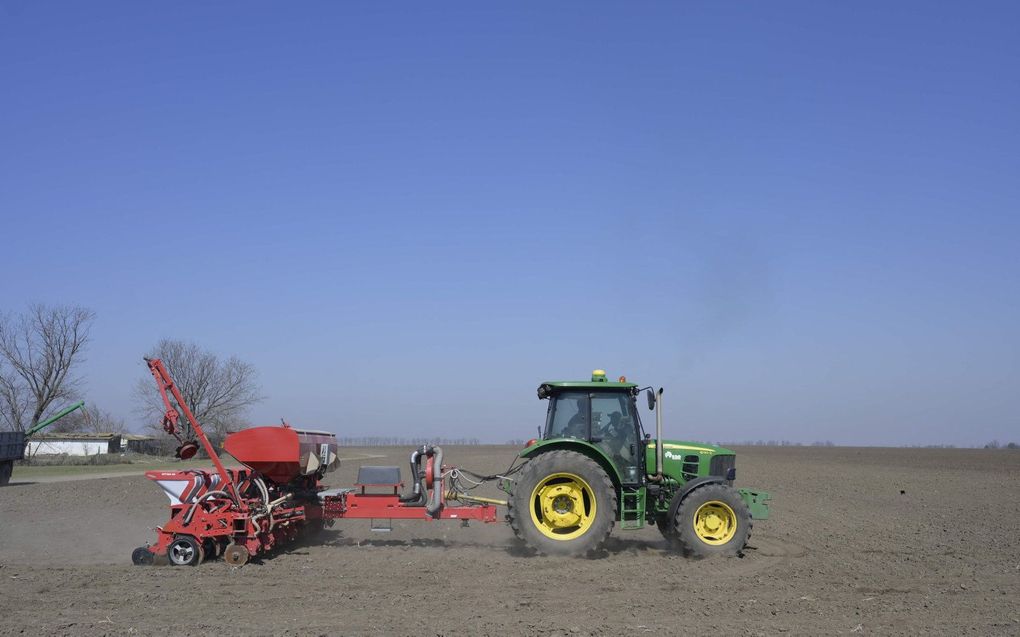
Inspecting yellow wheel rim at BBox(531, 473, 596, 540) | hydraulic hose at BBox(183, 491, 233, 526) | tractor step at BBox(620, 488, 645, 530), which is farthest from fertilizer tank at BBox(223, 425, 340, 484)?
tractor step at BBox(620, 488, 645, 530)

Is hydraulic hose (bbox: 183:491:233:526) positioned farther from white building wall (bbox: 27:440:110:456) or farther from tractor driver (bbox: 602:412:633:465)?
white building wall (bbox: 27:440:110:456)

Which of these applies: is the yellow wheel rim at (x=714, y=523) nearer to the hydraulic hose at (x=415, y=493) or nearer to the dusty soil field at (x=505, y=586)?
the dusty soil field at (x=505, y=586)

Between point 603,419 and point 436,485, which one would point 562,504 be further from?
point 436,485

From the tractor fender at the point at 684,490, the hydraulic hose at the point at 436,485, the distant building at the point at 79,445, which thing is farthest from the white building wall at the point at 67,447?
the tractor fender at the point at 684,490

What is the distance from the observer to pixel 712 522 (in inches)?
407

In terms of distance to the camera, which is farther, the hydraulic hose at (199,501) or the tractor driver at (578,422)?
the tractor driver at (578,422)

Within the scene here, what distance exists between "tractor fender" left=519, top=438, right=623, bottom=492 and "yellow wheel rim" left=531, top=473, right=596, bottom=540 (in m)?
0.45

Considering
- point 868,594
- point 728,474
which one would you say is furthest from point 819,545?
point 868,594

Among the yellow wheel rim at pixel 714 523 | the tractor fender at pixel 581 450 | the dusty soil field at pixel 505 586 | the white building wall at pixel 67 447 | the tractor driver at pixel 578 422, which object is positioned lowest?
the white building wall at pixel 67 447

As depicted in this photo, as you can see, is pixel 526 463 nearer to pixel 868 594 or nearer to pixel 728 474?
pixel 728 474

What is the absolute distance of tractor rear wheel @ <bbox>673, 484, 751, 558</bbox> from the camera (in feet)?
33.4

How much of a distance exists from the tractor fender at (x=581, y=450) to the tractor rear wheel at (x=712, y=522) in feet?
3.21

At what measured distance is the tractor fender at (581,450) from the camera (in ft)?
34.1

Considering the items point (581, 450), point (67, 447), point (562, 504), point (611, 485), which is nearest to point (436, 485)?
point (562, 504)
